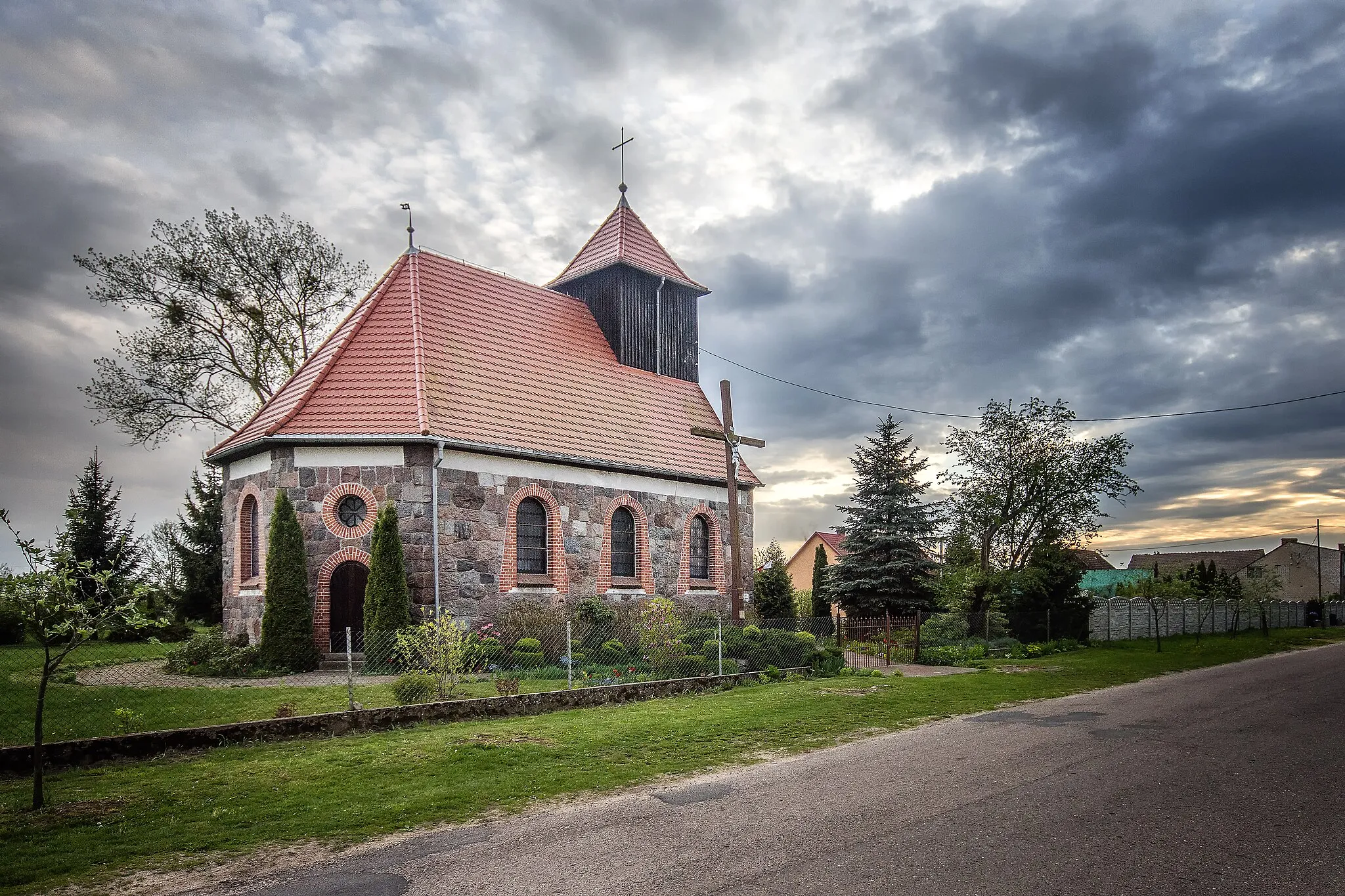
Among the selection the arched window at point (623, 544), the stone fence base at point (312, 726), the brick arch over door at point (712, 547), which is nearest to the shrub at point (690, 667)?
the stone fence base at point (312, 726)

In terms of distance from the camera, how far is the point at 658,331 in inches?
1016

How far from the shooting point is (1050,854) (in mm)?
5277

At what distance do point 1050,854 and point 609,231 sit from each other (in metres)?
23.8

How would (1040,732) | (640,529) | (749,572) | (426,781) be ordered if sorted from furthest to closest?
(749,572) → (640,529) → (1040,732) → (426,781)

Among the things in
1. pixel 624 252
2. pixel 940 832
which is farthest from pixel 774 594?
pixel 940 832

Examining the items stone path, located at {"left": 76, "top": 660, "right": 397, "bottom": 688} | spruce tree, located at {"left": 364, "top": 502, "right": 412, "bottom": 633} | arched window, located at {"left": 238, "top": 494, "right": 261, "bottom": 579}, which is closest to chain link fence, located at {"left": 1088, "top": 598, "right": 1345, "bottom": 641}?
spruce tree, located at {"left": 364, "top": 502, "right": 412, "bottom": 633}

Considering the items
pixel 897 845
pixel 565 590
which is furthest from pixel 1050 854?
pixel 565 590

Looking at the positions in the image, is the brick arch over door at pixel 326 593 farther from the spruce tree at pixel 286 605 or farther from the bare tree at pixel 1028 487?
the bare tree at pixel 1028 487

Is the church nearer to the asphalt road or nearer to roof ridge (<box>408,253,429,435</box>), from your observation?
roof ridge (<box>408,253,429,435</box>)

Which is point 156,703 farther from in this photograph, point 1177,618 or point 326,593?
point 1177,618

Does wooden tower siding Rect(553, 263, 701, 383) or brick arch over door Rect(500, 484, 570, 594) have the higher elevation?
wooden tower siding Rect(553, 263, 701, 383)

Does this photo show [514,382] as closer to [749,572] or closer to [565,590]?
[565,590]

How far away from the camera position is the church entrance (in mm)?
17094

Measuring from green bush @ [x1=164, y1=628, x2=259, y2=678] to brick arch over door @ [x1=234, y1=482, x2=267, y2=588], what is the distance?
1638mm
